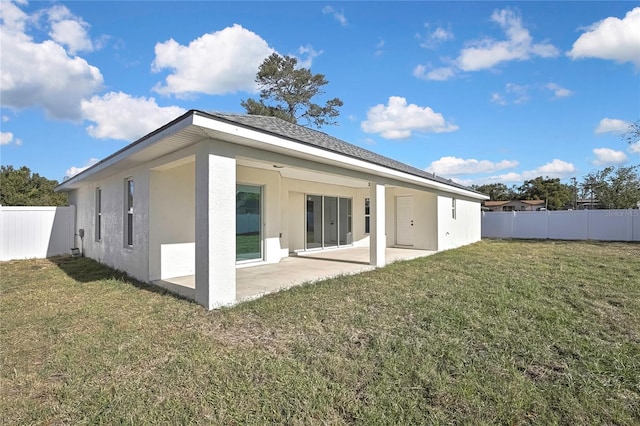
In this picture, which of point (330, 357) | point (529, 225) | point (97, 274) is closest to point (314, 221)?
point (97, 274)

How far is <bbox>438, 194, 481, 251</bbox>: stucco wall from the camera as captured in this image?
587 inches

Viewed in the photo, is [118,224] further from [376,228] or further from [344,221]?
[344,221]

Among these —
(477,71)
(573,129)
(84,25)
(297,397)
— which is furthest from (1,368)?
(573,129)

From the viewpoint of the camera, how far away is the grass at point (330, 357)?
285 centimetres

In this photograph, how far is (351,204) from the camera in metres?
15.3

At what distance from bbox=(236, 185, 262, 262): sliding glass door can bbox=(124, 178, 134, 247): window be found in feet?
9.40

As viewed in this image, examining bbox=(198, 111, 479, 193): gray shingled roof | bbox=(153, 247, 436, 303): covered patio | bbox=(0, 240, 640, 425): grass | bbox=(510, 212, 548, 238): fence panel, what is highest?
bbox=(198, 111, 479, 193): gray shingled roof

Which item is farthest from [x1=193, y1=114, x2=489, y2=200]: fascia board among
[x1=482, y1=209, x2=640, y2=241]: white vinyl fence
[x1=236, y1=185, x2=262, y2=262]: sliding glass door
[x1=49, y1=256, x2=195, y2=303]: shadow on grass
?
[x1=482, y1=209, x2=640, y2=241]: white vinyl fence

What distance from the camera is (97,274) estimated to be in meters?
9.02

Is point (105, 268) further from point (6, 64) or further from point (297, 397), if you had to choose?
point (297, 397)

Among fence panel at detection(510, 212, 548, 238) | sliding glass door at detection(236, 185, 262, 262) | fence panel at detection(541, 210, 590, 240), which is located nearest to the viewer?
sliding glass door at detection(236, 185, 262, 262)

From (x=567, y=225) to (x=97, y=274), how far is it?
25.2 meters

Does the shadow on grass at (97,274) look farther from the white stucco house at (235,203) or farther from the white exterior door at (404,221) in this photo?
the white exterior door at (404,221)

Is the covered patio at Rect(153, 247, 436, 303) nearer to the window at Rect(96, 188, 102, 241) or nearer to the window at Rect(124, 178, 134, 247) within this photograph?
the window at Rect(124, 178, 134, 247)
